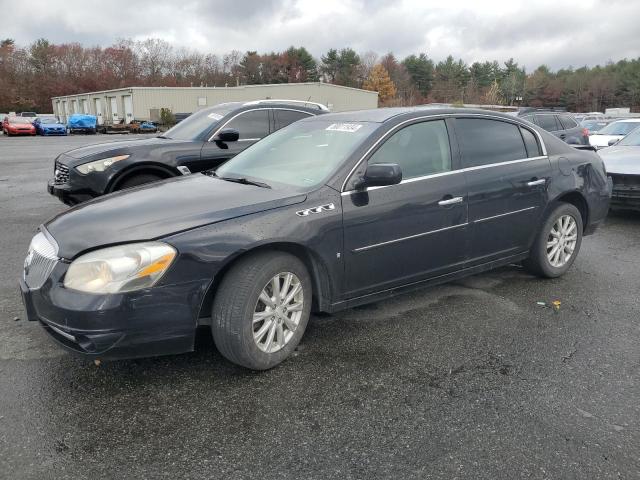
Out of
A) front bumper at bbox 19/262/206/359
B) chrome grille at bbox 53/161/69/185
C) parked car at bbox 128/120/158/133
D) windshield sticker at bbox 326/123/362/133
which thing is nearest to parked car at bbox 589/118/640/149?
windshield sticker at bbox 326/123/362/133

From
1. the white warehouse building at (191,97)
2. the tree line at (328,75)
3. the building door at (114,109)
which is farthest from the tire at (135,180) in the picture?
the tree line at (328,75)

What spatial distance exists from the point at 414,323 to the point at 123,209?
223 cm

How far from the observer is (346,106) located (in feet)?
185

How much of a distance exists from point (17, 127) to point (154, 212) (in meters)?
43.3

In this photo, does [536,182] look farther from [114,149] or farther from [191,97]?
[191,97]

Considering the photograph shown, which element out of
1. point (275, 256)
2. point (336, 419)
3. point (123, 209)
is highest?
point (123, 209)

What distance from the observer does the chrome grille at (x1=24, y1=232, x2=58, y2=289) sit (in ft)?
9.51

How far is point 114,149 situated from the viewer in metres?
6.71

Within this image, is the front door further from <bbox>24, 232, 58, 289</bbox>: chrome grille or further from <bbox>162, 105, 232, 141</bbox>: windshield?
<bbox>162, 105, 232, 141</bbox>: windshield

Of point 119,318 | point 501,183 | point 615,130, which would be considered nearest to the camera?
point 119,318

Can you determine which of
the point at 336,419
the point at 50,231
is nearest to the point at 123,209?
the point at 50,231

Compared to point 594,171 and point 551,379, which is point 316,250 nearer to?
point 551,379

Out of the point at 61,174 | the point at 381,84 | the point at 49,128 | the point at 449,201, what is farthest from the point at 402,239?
the point at 381,84

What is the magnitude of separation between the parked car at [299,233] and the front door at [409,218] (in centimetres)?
1
